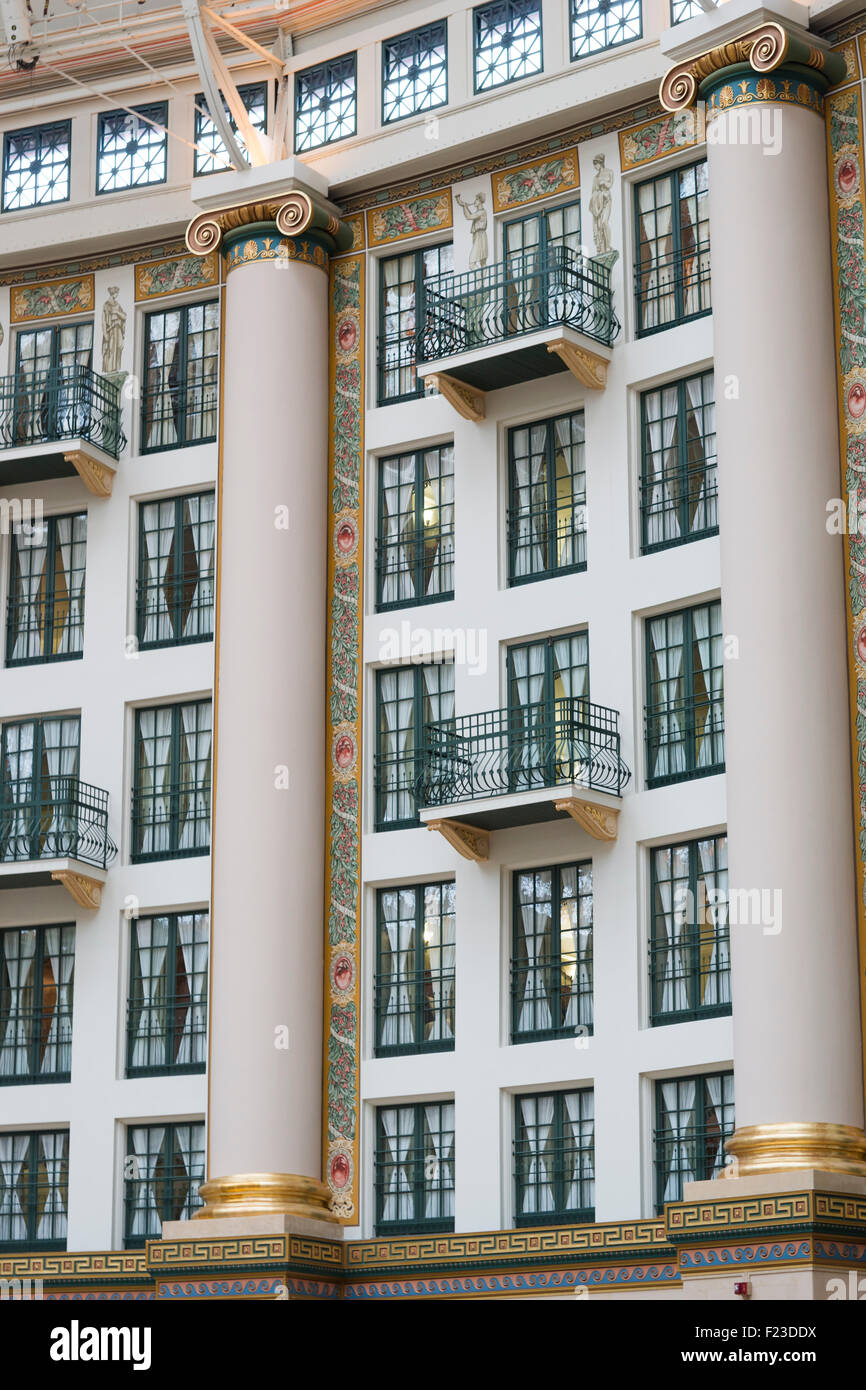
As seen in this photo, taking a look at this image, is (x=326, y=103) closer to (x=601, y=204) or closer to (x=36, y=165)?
(x=36, y=165)

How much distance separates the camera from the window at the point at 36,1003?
1140 inches

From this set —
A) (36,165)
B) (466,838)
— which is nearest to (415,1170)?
(466,838)

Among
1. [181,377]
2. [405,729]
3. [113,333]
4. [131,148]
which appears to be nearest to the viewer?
[405,729]

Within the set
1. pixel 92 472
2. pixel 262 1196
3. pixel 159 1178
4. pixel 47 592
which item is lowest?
pixel 262 1196

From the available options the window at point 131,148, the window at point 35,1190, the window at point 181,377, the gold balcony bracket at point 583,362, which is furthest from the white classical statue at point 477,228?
the window at point 35,1190

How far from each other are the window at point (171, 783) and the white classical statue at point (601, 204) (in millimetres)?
7868

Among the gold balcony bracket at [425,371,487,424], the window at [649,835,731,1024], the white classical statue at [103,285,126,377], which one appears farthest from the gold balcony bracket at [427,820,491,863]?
the white classical statue at [103,285,126,377]

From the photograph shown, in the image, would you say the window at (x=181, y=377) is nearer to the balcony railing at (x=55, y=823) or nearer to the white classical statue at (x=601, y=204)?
the balcony railing at (x=55, y=823)

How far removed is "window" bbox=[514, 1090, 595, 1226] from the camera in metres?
25.3

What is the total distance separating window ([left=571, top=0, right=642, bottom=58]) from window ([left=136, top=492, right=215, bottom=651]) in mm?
7689

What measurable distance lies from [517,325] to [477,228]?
177cm

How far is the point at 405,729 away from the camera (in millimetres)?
28016

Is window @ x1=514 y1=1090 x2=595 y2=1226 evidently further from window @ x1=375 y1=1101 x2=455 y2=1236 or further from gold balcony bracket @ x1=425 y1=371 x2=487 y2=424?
gold balcony bracket @ x1=425 y1=371 x2=487 y2=424
